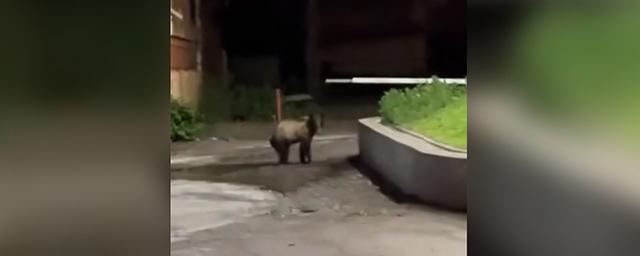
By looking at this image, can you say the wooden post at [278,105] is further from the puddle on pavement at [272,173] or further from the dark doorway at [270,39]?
the puddle on pavement at [272,173]

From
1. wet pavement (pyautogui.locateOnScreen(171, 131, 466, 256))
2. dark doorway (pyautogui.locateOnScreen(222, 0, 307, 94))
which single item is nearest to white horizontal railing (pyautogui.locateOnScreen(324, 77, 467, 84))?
dark doorway (pyautogui.locateOnScreen(222, 0, 307, 94))

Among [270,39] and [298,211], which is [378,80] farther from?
[298,211]

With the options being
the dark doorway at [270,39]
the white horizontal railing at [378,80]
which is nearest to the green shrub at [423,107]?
the white horizontal railing at [378,80]

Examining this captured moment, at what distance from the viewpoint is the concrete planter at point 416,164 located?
236 centimetres

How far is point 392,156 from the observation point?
9.76 ft

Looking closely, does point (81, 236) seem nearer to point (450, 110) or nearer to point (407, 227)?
point (407, 227)

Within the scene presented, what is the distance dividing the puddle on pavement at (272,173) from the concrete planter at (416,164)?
17 centimetres

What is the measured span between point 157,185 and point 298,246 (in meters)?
1.25

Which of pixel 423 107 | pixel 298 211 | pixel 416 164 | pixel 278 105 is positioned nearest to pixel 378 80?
pixel 423 107

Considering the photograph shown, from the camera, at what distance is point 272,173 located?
316 cm

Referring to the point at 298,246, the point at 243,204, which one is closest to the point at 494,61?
the point at 298,246

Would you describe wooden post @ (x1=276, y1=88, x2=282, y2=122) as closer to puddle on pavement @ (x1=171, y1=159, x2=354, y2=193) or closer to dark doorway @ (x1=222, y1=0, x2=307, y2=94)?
dark doorway @ (x1=222, y1=0, x2=307, y2=94)

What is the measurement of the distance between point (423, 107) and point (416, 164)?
0.76m

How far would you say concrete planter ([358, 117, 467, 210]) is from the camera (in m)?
2.36
